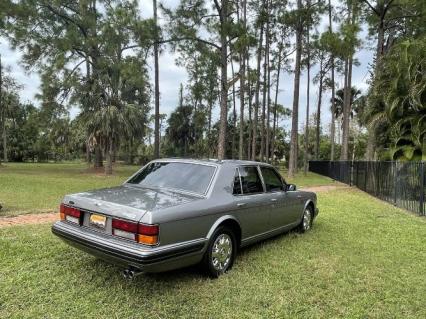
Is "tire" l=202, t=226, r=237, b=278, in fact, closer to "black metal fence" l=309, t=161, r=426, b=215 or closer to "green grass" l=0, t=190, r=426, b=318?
"green grass" l=0, t=190, r=426, b=318

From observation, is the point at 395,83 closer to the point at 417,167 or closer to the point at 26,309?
the point at 417,167

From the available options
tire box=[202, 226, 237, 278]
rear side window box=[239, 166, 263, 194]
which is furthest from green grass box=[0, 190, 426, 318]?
rear side window box=[239, 166, 263, 194]

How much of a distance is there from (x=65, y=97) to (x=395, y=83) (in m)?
20.9

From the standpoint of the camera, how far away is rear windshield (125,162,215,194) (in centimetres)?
501

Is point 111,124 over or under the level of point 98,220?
over

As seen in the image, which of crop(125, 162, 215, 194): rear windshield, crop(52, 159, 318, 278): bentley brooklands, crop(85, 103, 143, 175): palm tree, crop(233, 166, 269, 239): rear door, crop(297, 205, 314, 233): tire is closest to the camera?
crop(52, 159, 318, 278): bentley brooklands


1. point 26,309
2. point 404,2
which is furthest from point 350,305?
point 404,2

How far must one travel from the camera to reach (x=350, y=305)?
4.10 metres

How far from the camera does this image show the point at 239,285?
455 cm

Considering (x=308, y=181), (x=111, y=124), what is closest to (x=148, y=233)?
(x=111, y=124)

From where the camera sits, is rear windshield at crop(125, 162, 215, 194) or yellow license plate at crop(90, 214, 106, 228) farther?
rear windshield at crop(125, 162, 215, 194)

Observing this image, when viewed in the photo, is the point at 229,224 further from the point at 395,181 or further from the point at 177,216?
the point at 395,181

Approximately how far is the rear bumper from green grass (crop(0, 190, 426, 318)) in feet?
1.33

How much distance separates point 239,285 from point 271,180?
2.27 meters
